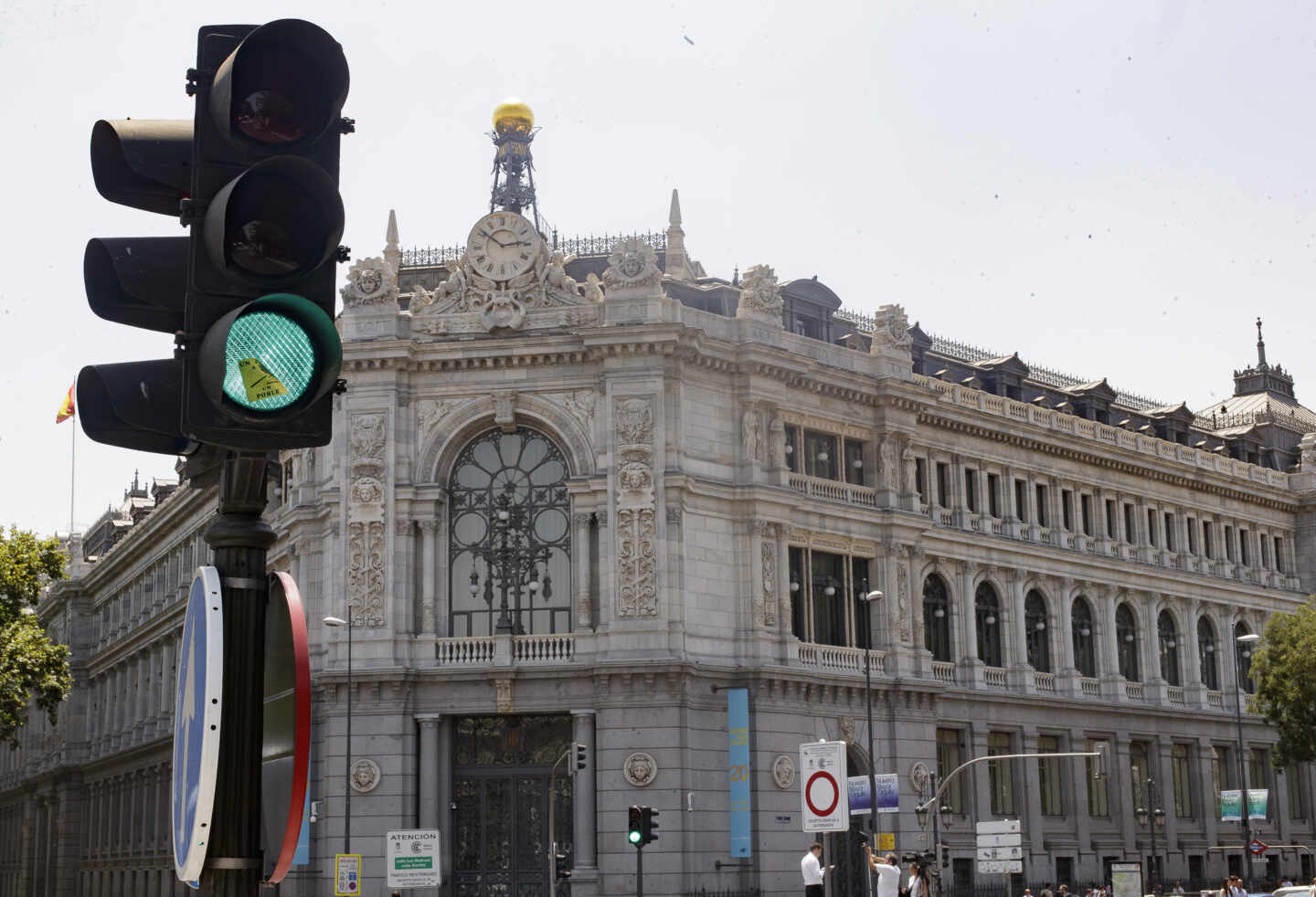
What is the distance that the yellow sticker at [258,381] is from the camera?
4.73 metres

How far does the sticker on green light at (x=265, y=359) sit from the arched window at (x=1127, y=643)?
67426 mm

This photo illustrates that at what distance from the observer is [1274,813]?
2881 inches

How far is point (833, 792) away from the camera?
20.7 meters

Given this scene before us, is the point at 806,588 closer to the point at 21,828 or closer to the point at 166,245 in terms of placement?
the point at 166,245

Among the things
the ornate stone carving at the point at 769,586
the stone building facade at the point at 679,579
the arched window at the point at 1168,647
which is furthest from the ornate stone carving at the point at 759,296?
the arched window at the point at 1168,647

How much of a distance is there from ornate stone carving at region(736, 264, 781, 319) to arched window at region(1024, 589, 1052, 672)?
17.0 m

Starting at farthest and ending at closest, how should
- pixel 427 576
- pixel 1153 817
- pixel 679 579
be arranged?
pixel 1153 817 → pixel 427 576 → pixel 679 579

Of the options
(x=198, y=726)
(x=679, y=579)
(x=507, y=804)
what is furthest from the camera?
(x=679, y=579)

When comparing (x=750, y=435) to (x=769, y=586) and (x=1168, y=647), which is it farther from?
(x=1168, y=647)

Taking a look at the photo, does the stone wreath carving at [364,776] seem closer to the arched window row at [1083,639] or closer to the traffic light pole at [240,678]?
the arched window row at [1083,639]

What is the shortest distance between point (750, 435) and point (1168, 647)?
27.3 metres

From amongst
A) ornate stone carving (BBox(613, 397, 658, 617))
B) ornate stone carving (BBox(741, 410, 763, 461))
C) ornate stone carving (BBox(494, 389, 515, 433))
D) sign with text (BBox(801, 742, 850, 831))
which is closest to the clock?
ornate stone carving (BBox(494, 389, 515, 433))

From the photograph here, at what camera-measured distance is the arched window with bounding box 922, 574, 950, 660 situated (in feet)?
197

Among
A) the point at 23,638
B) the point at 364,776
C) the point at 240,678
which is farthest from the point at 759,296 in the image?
the point at 240,678
